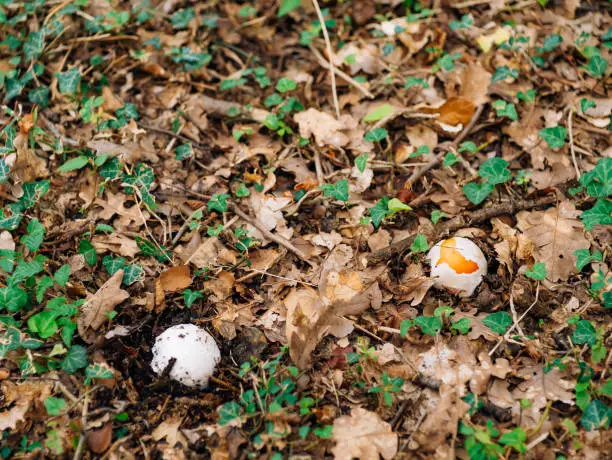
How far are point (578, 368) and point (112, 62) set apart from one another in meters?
3.67

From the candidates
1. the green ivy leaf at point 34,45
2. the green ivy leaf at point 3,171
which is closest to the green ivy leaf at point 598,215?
the green ivy leaf at point 3,171

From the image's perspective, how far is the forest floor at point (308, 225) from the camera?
254 centimetres

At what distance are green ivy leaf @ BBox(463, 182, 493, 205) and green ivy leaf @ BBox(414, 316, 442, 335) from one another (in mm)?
821

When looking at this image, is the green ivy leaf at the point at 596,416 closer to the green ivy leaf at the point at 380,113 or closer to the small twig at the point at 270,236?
the small twig at the point at 270,236

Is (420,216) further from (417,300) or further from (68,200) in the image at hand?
(68,200)

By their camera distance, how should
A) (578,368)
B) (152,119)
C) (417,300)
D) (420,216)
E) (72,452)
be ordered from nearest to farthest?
(72,452), (578,368), (417,300), (420,216), (152,119)

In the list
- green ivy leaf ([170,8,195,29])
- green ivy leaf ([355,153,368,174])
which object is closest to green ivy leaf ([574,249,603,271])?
green ivy leaf ([355,153,368,174])

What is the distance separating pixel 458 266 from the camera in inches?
112

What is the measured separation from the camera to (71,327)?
8.90ft

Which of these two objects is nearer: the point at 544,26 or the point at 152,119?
the point at 152,119

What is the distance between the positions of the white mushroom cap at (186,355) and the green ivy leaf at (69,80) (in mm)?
2074

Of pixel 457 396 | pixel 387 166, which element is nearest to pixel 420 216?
pixel 387 166

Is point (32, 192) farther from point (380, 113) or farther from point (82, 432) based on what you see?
point (380, 113)

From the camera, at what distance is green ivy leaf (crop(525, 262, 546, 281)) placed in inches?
112
